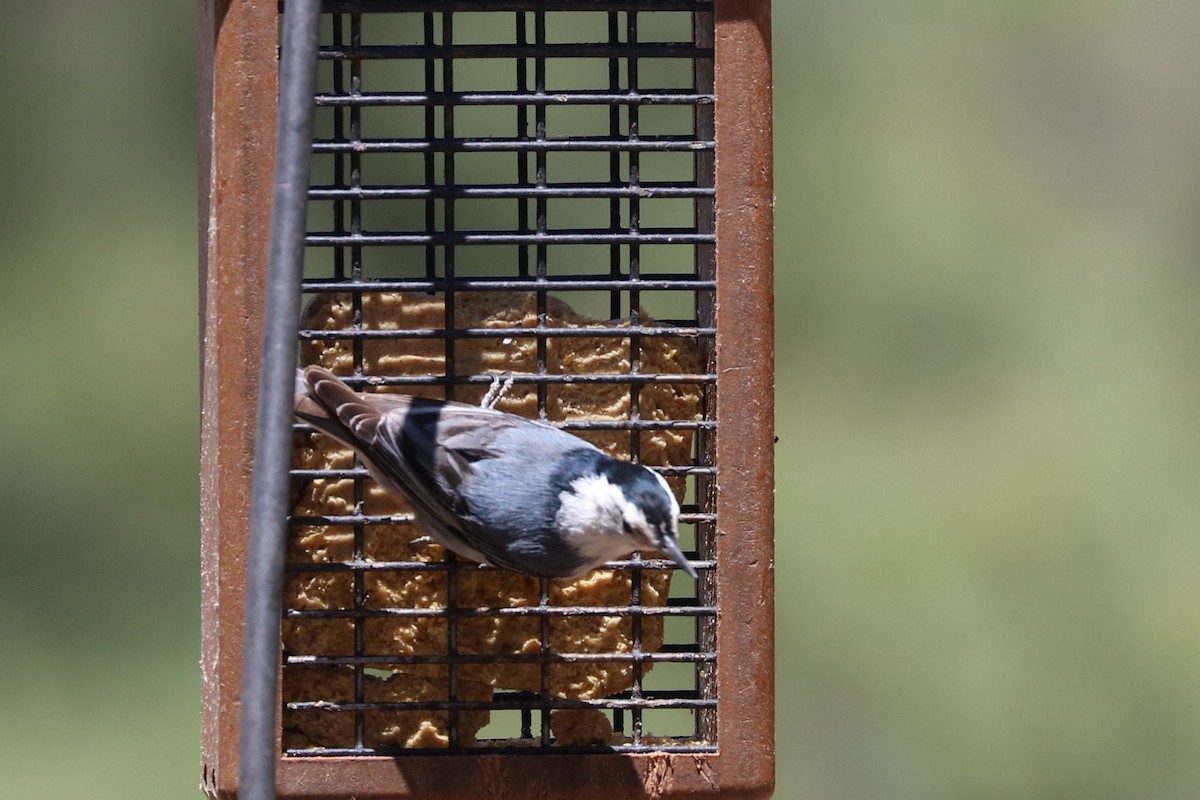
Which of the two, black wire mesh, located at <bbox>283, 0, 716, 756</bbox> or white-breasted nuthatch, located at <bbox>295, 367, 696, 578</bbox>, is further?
black wire mesh, located at <bbox>283, 0, 716, 756</bbox>

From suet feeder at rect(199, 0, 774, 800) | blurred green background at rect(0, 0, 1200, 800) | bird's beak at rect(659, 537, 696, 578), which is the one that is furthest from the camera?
blurred green background at rect(0, 0, 1200, 800)

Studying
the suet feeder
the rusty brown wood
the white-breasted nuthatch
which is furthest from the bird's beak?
the rusty brown wood

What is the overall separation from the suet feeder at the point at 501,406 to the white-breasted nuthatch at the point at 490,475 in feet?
0.35

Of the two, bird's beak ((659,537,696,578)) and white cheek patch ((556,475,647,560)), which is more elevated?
white cheek patch ((556,475,647,560))

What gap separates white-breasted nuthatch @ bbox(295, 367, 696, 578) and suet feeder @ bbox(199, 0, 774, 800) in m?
0.11

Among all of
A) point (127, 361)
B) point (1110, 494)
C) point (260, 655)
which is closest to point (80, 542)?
point (127, 361)

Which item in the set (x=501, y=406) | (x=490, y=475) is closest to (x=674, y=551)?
(x=490, y=475)

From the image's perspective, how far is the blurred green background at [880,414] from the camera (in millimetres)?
5938

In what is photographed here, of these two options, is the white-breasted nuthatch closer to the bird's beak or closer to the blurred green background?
the bird's beak

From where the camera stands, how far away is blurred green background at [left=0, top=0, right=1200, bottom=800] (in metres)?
5.94

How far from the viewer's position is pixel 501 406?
245 centimetres

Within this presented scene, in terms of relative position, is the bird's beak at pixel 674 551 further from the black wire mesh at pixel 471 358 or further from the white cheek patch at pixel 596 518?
the black wire mesh at pixel 471 358

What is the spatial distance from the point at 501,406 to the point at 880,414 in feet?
14.9

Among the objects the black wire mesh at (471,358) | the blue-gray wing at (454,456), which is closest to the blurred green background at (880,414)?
the black wire mesh at (471,358)
